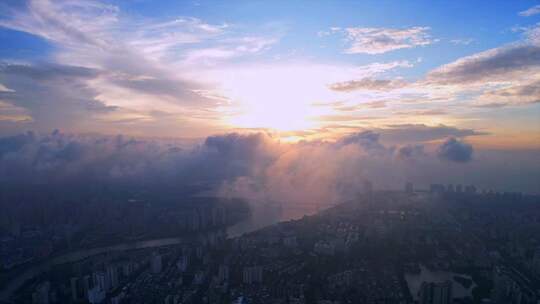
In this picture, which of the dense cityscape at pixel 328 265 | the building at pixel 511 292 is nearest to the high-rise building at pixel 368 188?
the dense cityscape at pixel 328 265

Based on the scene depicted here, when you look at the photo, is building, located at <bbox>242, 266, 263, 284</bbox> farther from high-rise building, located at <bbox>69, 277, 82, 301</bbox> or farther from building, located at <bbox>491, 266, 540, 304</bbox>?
building, located at <bbox>491, 266, 540, 304</bbox>

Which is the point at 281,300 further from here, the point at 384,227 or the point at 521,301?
the point at 384,227

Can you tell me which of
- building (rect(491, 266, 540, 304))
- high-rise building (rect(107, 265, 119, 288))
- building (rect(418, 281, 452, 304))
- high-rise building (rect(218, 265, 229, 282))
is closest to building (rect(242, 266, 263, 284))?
high-rise building (rect(218, 265, 229, 282))

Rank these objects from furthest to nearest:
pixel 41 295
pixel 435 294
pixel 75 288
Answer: pixel 75 288, pixel 41 295, pixel 435 294

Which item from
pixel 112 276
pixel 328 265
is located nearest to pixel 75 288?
pixel 112 276

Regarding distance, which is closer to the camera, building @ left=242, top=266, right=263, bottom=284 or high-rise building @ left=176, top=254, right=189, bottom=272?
building @ left=242, top=266, right=263, bottom=284

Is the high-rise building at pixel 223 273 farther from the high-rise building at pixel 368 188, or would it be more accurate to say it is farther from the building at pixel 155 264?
the high-rise building at pixel 368 188

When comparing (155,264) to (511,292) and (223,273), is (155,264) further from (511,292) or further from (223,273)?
(511,292)

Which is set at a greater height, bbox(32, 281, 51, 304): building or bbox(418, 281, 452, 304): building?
bbox(418, 281, 452, 304): building
